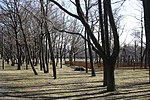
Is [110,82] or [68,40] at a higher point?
[68,40]

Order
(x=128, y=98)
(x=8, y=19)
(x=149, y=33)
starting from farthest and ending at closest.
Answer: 1. (x=8, y=19)
2. (x=128, y=98)
3. (x=149, y=33)

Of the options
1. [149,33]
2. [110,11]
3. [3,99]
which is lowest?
[3,99]

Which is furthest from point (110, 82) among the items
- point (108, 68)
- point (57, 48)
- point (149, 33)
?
point (57, 48)

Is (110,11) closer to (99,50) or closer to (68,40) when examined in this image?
(99,50)

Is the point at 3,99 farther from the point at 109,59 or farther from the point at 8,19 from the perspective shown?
the point at 8,19

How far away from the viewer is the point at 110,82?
16344 millimetres

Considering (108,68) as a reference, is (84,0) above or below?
above

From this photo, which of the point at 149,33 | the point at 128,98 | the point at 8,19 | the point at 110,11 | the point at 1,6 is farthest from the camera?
the point at 8,19

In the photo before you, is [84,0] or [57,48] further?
[57,48]

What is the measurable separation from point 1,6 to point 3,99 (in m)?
28.3

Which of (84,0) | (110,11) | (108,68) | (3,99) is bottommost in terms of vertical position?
(3,99)

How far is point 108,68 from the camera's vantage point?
16.3 metres

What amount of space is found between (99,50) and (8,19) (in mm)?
33300

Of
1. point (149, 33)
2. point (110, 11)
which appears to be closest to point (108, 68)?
point (110, 11)
